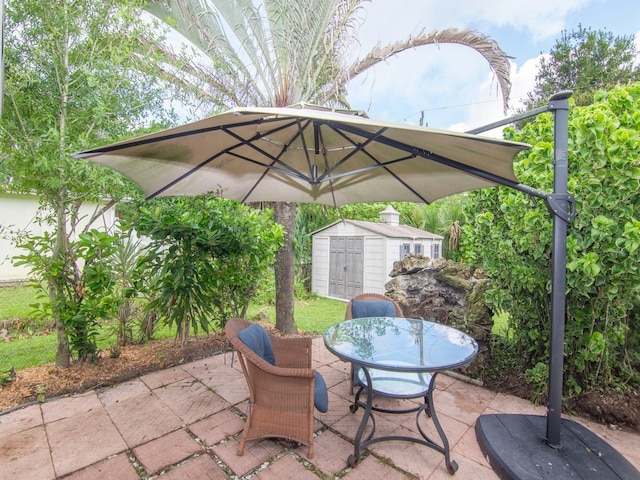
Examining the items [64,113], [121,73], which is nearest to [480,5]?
[121,73]

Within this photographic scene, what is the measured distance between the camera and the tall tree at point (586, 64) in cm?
1386

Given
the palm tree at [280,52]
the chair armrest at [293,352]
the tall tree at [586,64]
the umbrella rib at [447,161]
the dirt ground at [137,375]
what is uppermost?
the tall tree at [586,64]

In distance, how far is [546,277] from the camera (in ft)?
10.4

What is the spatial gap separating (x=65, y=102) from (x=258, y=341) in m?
3.26

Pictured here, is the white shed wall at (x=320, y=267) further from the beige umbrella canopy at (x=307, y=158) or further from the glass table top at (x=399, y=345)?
the glass table top at (x=399, y=345)

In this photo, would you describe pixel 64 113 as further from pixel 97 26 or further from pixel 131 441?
pixel 131 441

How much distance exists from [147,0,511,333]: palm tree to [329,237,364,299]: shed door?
3578 mm

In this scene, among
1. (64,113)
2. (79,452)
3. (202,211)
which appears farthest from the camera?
(202,211)

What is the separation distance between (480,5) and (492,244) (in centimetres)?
689

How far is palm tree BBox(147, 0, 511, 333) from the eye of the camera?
203 inches

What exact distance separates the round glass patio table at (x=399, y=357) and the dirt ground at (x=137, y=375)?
1361 mm

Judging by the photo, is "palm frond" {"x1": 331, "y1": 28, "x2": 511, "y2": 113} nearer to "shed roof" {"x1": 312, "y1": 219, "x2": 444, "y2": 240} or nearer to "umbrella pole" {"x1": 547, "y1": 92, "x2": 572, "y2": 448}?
"umbrella pole" {"x1": 547, "y1": 92, "x2": 572, "y2": 448}

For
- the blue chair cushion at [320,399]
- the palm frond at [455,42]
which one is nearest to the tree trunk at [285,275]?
the palm frond at [455,42]

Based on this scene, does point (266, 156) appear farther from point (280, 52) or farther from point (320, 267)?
point (320, 267)
